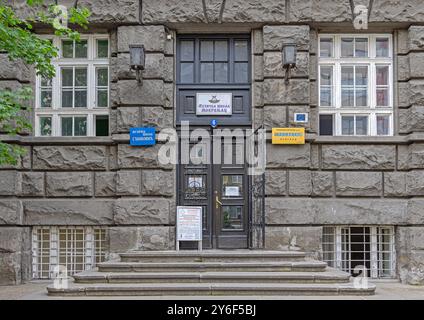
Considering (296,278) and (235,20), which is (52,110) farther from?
(296,278)

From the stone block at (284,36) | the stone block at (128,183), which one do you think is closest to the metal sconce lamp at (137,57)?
the stone block at (128,183)

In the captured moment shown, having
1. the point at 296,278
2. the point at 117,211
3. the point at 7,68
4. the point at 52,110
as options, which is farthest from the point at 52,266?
the point at 296,278

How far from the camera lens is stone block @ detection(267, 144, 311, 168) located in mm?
13016

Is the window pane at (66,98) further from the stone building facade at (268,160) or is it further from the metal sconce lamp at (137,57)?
the metal sconce lamp at (137,57)

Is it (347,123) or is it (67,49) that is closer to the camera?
(347,123)

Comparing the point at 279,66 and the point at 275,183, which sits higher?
the point at 279,66

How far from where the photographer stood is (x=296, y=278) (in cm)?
1060

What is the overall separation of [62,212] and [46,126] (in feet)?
6.80

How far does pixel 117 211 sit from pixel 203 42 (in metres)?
4.32

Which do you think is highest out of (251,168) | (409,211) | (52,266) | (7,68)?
(7,68)

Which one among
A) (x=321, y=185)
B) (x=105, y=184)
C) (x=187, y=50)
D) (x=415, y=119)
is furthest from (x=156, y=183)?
(x=415, y=119)

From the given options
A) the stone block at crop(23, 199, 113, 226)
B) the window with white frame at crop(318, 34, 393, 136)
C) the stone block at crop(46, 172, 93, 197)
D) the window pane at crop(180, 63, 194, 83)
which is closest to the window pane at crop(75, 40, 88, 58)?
the window pane at crop(180, 63, 194, 83)

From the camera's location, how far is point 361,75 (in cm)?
1377

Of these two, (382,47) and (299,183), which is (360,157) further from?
(382,47)
